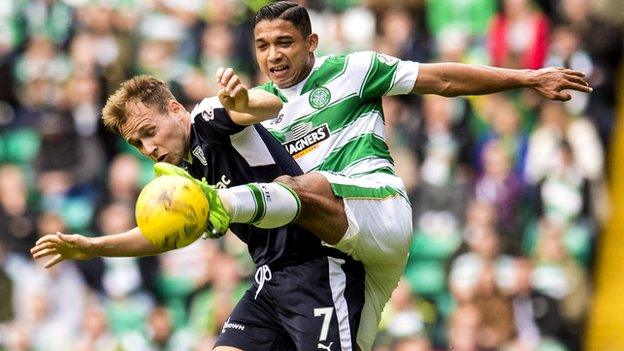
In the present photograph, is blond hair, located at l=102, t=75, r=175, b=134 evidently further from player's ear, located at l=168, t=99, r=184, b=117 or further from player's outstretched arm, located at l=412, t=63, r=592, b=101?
player's outstretched arm, located at l=412, t=63, r=592, b=101

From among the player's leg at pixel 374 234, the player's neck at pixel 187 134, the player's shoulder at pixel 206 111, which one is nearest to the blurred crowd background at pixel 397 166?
the player's leg at pixel 374 234

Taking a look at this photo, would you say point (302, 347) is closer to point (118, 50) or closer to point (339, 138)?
point (339, 138)

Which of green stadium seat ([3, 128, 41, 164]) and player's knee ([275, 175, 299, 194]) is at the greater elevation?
player's knee ([275, 175, 299, 194])

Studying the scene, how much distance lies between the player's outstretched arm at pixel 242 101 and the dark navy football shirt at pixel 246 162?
0.13 m

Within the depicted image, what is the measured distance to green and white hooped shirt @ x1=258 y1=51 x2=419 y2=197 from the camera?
7.24 m

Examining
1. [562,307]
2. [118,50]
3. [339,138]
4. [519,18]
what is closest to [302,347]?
[339,138]

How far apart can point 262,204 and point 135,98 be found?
3.23 ft

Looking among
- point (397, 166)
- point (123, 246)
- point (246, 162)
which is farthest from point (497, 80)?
point (397, 166)

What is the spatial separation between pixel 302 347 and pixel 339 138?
1142 mm

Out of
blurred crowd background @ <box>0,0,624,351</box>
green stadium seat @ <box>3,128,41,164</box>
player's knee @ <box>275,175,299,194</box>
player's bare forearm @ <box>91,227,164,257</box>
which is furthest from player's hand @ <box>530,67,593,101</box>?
green stadium seat @ <box>3,128,41,164</box>

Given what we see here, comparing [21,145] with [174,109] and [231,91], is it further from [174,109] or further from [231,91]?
[231,91]

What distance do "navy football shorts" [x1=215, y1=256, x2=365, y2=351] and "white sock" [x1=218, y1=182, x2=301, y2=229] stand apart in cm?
65

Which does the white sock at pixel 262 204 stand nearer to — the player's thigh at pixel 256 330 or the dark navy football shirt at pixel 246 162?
the dark navy football shirt at pixel 246 162

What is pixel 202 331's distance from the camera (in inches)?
450
